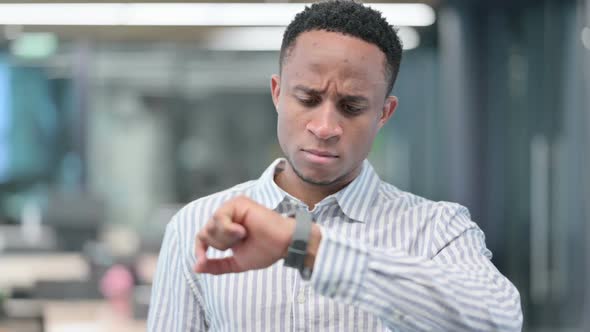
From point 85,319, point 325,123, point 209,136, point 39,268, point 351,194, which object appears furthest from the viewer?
point 209,136

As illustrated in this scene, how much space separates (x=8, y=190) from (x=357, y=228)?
728cm

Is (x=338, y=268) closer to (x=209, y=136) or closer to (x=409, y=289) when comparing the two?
(x=409, y=289)

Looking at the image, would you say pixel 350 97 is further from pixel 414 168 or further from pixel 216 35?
pixel 414 168

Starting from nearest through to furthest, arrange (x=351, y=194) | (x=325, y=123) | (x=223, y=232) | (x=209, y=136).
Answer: (x=223, y=232)
(x=325, y=123)
(x=351, y=194)
(x=209, y=136)

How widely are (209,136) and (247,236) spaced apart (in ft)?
24.3

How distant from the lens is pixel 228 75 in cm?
845

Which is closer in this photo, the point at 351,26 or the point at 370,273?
the point at 370,273

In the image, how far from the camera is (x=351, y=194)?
1.23 metres

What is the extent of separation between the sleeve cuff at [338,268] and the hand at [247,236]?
0.04 m

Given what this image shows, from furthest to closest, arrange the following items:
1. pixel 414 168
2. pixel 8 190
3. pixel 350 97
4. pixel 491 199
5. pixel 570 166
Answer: pixel 414 168 → pixel 8 190 → pixel 491 199 → pixel 570 166 → pixel 350 97

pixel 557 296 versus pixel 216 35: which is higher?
pixel 216 35

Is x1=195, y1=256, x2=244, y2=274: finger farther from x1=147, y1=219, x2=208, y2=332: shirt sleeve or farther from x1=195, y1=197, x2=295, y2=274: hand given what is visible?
x1=147, y1=219, x2=208, y2=332: shirt sleeve

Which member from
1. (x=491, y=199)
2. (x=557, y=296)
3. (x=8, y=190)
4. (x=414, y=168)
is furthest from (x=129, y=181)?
(x=557, y=296)

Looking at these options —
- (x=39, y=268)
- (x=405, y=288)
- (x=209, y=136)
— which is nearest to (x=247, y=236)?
(x=405, y=288)
